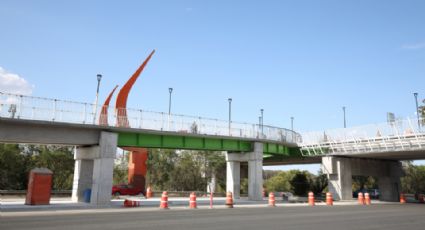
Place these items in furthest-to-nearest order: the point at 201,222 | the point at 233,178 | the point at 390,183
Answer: the point at 390,183
the point at 233,178
the point at 201,222

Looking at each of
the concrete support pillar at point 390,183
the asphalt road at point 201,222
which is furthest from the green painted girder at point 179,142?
the concrete support pillar at point 390,183

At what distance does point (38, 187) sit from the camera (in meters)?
24.3

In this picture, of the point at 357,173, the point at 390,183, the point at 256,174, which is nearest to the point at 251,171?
the point at 256,174

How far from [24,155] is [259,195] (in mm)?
38984

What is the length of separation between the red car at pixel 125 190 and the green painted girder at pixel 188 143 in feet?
34.0

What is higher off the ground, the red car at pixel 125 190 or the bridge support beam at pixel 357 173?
the bridge support beam at pixel 357 173

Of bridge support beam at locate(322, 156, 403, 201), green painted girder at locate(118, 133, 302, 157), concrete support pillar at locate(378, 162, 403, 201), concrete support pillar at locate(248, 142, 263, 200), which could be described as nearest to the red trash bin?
green painted girder at locate(118, 133, 302, 157)

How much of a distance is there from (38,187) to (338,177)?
30381mm

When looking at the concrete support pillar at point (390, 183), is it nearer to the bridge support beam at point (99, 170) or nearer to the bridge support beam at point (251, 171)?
the bridge support beam at point (251, 171)

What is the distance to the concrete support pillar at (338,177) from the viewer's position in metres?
39.7

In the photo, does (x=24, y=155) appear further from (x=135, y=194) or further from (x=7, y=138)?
(x=7, y=138)

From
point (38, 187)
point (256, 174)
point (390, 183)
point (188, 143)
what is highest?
point (188, 143)

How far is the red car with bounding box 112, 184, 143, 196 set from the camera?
38.7m

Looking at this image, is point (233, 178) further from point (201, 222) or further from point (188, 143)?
point (201, 222)
